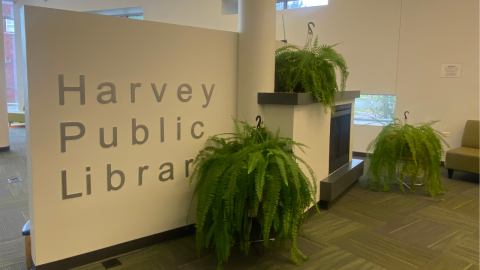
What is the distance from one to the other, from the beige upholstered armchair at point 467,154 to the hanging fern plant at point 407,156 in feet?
2.39

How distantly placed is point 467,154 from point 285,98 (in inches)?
115

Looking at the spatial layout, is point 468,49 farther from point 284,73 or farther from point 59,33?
point 59,33

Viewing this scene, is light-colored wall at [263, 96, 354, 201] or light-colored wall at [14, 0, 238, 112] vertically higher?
light-colored wall at [14, 0, 238, 112]

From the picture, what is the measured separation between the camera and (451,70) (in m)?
5.20

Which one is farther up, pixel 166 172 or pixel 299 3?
pixel 299 3

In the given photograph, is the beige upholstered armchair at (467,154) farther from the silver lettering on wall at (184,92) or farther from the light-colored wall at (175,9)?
the light-colored wall at (175,9)

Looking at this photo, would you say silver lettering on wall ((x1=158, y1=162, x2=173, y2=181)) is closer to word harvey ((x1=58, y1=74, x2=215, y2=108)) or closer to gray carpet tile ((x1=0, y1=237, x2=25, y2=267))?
word harvey ((x1=58, y1=74, x2=215, y2=108))

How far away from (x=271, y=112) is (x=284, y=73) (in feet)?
1.20

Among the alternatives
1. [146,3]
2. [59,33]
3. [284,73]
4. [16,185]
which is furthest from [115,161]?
[146,3]

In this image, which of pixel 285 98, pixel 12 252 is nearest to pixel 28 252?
pixel 12 252

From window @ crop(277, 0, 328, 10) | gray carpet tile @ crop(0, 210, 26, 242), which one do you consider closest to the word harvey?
gray carpet tile @ crop(0, 210, 26, 242)

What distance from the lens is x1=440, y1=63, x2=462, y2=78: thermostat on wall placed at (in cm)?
515

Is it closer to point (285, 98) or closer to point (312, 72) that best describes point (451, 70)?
point (312, 72)

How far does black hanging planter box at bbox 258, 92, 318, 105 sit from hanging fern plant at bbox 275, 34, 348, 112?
0.07 m
